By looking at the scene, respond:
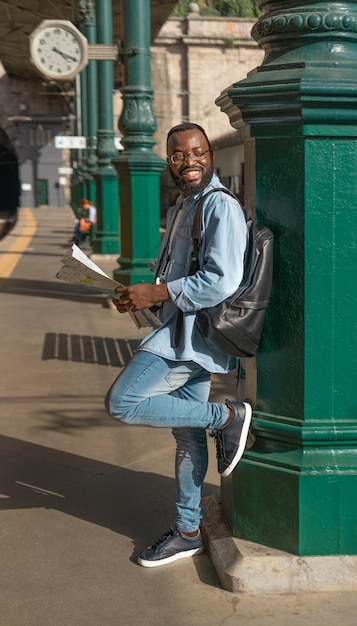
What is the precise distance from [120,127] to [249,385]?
7294 millimetres

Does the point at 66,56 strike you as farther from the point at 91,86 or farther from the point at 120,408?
the point at 120,408

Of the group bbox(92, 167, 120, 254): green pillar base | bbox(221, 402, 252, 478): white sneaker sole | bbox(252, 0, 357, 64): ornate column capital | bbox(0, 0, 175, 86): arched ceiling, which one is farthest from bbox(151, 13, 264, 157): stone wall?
bbox(221, 402, 252, 478): white sneaker sole

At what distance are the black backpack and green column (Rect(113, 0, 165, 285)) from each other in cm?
720

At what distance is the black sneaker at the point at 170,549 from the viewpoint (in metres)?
3.59

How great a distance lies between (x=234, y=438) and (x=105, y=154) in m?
13.2

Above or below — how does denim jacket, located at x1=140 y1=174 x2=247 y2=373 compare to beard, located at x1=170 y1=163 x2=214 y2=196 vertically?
below

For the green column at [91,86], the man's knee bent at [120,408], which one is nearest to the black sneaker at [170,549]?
the man's knee bent at [120,408]

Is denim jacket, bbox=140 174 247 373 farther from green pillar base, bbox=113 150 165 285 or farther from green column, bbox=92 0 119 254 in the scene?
green column, bbox=92 0 119 254

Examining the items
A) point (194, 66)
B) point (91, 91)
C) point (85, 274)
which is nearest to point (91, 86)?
point (91, 91)

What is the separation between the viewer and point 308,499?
333cm

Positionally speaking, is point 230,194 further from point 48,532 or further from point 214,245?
point 48,532

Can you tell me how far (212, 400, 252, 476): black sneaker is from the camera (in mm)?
3396

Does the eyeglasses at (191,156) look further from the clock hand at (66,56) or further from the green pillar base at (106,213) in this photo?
the green pillar base at (106,213)

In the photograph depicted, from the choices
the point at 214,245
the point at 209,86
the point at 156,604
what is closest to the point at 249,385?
the point at 214,245
